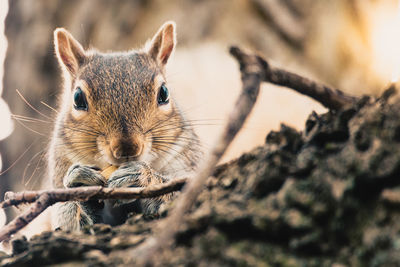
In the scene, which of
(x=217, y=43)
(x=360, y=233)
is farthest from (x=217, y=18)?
(x=360, y=233)

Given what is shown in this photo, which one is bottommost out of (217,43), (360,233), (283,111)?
(360,233)

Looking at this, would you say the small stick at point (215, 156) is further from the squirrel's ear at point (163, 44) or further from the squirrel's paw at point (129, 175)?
the squirrel's ear at point (163, 44)

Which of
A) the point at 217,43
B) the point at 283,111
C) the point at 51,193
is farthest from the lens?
the point at 217,43

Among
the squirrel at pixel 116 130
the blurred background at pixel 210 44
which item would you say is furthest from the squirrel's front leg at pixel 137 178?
the blurred background at pixel 210 44

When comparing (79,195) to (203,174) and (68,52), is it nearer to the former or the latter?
(203,174)

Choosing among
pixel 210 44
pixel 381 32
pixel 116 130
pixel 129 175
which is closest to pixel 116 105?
pixel 116 130

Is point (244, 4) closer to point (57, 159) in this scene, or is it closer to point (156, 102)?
point (156, 102)

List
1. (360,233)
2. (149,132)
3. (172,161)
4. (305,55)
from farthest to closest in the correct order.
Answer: (305,55)
(172,161)
(149,132)
(360,233)
